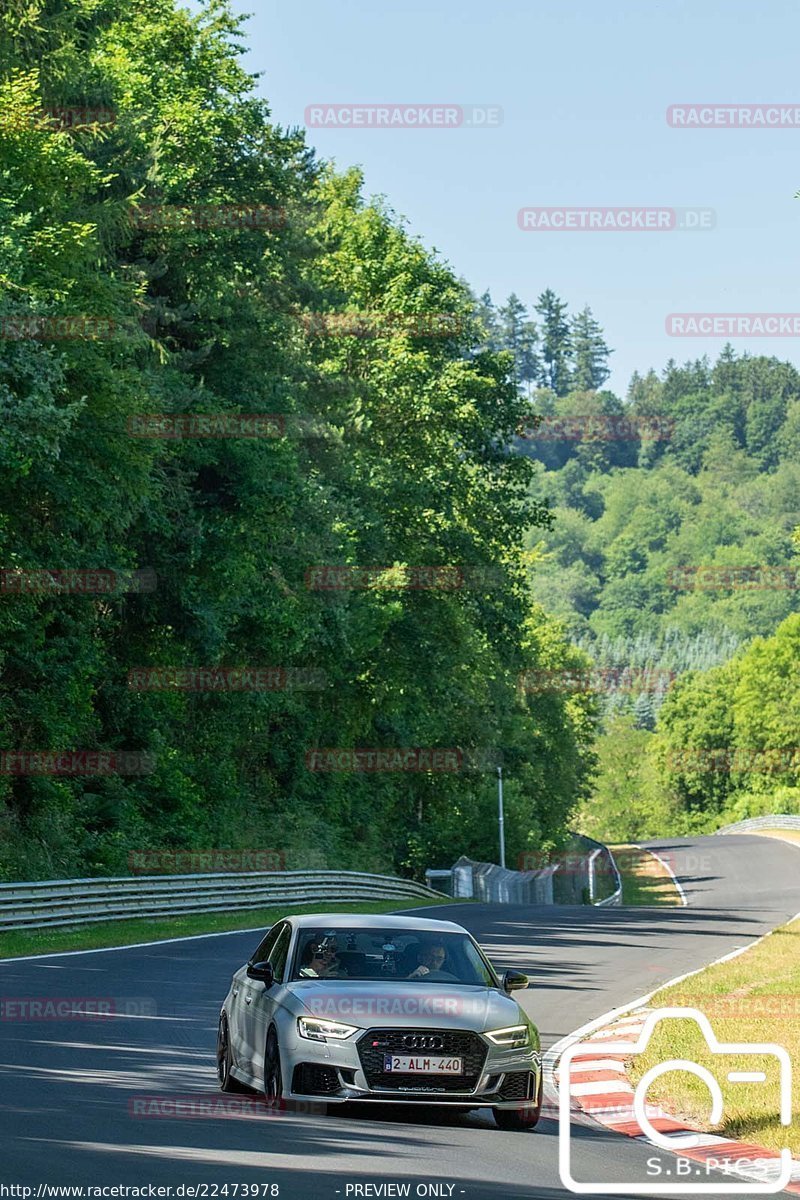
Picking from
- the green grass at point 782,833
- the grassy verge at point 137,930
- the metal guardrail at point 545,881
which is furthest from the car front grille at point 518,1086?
the green grass at point 782,833

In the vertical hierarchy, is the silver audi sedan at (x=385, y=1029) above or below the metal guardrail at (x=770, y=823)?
above

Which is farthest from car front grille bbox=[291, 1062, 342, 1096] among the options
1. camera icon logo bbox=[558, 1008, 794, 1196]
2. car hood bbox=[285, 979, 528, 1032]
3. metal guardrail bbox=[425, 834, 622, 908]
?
metal guardrail bbox=[425, 834, 622, 908]

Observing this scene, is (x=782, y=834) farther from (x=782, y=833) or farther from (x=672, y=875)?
(x=672, y=875)

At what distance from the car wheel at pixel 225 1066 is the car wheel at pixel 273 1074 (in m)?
0.85

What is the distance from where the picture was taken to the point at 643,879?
90.8m

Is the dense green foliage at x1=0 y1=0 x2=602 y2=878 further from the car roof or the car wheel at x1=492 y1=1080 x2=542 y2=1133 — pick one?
the car wheel at x1=492 y1=1080 x2=542 y2=1133

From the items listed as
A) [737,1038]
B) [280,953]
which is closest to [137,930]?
[737,1038]

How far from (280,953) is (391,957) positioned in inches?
33.5

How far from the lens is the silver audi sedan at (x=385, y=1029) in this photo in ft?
36.7

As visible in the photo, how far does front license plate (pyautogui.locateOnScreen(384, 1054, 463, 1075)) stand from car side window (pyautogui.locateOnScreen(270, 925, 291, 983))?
1284 mm

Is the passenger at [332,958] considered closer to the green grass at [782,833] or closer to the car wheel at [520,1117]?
the car wheel at [520,1117]

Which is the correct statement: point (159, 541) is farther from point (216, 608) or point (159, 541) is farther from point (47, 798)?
point (47, 798)

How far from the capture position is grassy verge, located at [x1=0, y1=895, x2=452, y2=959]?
2728cm

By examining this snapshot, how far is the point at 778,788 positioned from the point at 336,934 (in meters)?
141
